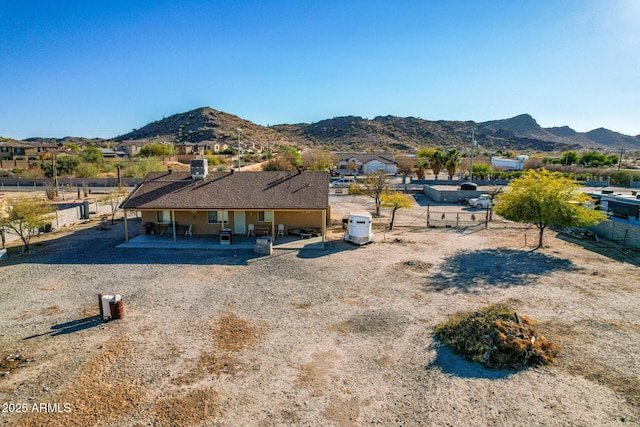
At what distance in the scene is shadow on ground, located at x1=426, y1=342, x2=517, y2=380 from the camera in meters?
10.0

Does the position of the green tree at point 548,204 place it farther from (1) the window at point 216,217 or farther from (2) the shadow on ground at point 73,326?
(2) the shadow on ground at point 73,326

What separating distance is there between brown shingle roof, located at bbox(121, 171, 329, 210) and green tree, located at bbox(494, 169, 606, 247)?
11.1 meters

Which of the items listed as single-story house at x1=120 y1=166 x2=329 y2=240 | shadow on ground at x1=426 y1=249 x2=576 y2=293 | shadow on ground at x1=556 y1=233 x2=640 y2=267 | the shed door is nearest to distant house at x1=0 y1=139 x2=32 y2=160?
single-story house at x1=120 y1=166 x2=329 y2=240

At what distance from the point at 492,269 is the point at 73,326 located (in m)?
17.4

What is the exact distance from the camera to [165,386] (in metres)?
9.42

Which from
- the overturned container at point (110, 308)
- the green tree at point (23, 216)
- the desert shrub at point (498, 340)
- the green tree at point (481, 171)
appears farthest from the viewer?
the green tree at point (481, 171)

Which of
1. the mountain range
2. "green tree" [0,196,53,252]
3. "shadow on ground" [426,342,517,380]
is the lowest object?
"shadow on ground" [426,342,517,380]

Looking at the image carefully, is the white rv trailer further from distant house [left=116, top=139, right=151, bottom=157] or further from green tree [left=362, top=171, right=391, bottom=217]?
distant house [left=116, top=139, right=151, bottom=157]

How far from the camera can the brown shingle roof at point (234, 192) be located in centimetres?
2227

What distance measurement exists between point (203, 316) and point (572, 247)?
21219 mm

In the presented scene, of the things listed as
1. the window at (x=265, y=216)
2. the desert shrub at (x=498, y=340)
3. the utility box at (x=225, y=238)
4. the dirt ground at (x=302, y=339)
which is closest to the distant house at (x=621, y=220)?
the dirt ground at (x=302, y=339)

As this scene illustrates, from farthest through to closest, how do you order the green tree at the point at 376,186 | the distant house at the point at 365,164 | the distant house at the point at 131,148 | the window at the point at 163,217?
the distant house at the point at 131,148 → the distant house at the point at 365,164 → the green tree at the point at 376,186 → the window at the point at 163,217

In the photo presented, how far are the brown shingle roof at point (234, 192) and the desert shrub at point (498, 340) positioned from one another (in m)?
11.7

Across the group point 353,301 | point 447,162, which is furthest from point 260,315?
point 447,162
